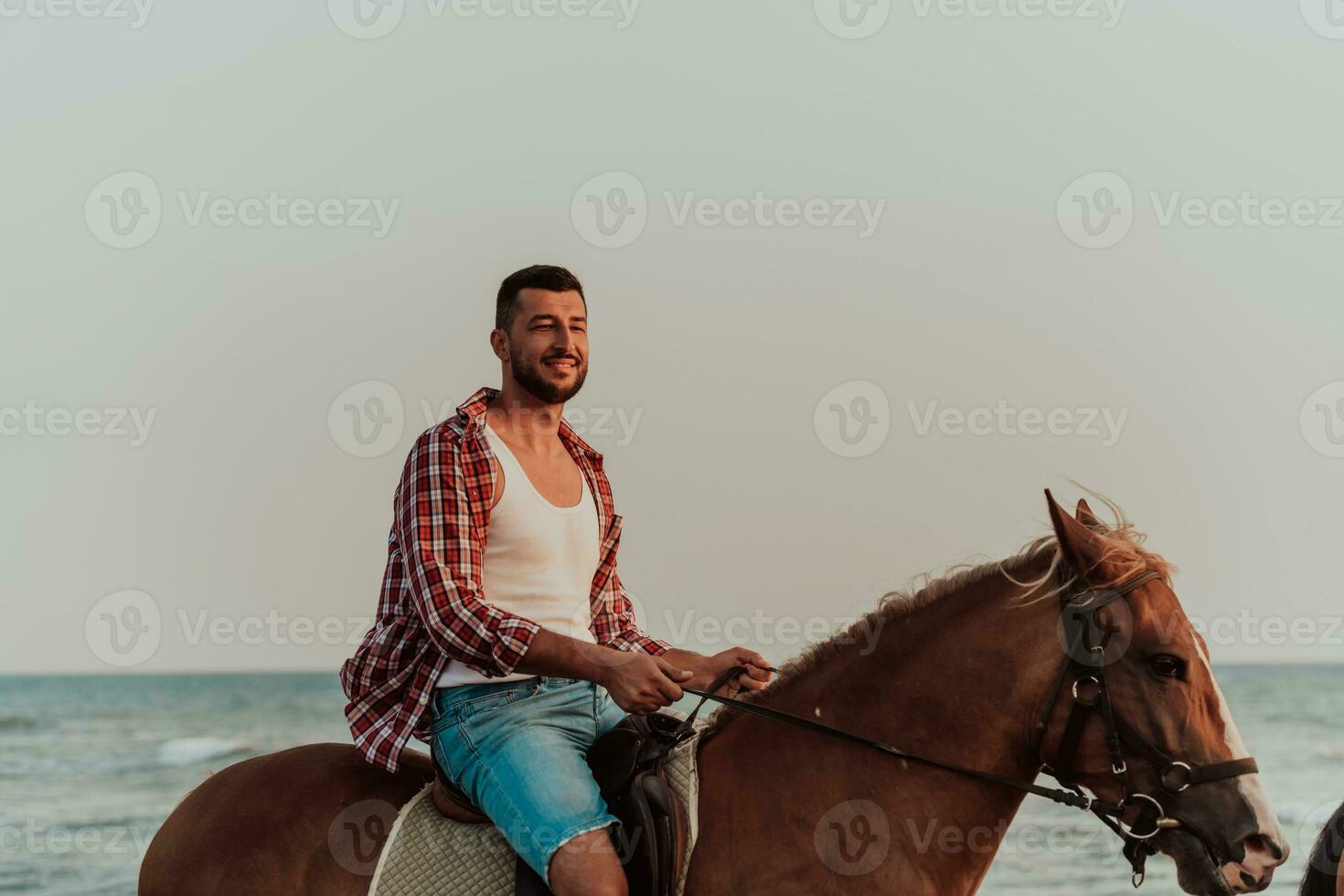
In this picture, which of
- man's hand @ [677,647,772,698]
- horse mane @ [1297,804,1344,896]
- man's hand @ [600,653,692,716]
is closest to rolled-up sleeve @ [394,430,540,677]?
man's hand @ [600,653,692,716]

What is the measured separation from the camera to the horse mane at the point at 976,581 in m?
3.50

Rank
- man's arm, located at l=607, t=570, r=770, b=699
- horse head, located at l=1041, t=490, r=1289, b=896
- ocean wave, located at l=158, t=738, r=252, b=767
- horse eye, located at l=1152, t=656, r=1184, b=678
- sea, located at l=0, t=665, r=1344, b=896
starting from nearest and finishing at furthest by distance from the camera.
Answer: horse head, located at l=1041, t=490, r=1289, b=896, horse eye, located at l=1152, t=656, r=1184, b=678, man's arm, located at l=607, t=570, r=770, b=699, sea, located at l=0, t=665, r=1344, b=896, ocean wave, located at l=158, t=738, r=252, b=767

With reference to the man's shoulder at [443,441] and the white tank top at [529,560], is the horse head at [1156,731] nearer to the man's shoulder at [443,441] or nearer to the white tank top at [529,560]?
the white tank top at [529,560]

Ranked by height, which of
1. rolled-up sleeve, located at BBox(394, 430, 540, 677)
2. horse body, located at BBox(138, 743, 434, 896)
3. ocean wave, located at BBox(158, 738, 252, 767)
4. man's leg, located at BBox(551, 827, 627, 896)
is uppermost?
rolled-up sleeve, located at BBox(394, 430, 540, 677)

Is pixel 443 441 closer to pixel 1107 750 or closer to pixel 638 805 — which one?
pixel 638 805

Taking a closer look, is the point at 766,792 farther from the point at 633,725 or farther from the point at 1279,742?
the point at 1279,742

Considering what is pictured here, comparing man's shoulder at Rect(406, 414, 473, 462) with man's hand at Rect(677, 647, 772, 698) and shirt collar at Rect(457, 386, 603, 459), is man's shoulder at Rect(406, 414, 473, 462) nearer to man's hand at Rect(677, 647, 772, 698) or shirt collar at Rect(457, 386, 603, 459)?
shirt collar at Rect(457, 386, 603, 459)

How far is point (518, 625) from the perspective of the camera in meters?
A: 3.60

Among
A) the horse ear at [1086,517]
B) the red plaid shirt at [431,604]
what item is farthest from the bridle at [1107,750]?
the red plaid shirt at [431,604]

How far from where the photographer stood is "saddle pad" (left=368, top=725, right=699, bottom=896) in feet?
Result: 12.2

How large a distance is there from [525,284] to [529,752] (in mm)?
1531

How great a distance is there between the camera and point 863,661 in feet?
12.5

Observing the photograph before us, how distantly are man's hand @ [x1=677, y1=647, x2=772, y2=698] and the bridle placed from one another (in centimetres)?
69

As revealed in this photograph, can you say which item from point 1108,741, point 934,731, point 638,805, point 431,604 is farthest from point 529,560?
point 1108,741
